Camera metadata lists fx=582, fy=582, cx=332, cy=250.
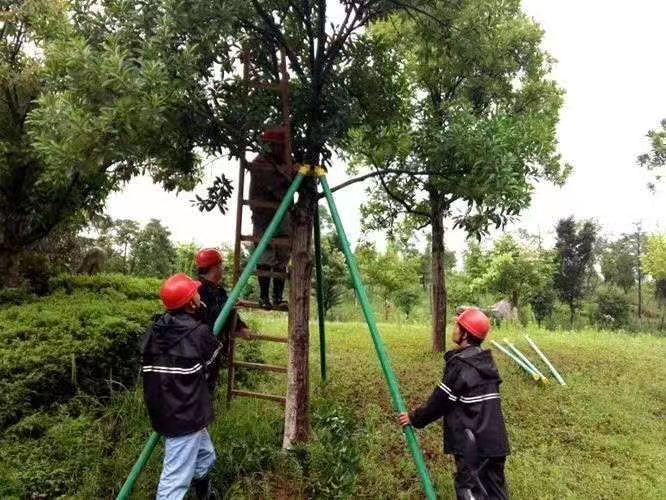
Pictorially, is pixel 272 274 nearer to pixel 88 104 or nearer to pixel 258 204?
pixel 258 204

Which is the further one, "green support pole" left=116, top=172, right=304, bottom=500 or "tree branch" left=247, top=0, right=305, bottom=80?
"tree branch" left=247, top=0, right=305, bottom=80

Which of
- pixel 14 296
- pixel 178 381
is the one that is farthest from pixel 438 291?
pixel 178 381

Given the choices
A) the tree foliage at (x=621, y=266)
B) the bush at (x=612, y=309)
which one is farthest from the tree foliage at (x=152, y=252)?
the tree foliage at (x=621, y=266)

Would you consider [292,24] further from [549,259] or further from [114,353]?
[549,259]

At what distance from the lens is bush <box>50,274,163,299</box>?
8.88m

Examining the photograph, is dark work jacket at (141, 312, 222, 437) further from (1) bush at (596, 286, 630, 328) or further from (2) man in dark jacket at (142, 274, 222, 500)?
(1) bush at (596, 286, 630, 328)

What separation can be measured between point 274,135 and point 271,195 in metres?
0.80

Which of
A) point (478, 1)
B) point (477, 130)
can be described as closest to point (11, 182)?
point (477, 130)

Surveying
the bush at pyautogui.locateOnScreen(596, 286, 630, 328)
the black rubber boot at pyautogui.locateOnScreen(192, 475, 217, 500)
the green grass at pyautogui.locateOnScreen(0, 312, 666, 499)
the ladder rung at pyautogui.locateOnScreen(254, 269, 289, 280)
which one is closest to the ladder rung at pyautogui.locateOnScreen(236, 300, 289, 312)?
Result: the ladder rung at pyautogui.locateOnScreen(254, 269, 289, 280)

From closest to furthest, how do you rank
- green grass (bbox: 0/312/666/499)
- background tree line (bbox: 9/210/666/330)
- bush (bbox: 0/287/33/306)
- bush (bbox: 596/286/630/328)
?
green grass (bbox: 0/312/666/499)
bush (bbox: 0/287/33/306)
background tree line (bbox: 9/210/666/330)
bush (bbox: 596/286/630/328)

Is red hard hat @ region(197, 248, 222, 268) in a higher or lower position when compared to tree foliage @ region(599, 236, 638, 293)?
lower

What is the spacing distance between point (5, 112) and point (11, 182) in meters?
1.06

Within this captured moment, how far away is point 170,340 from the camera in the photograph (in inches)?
169

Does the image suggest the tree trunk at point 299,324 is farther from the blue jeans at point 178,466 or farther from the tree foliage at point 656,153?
the tree foliage at point 656,153
